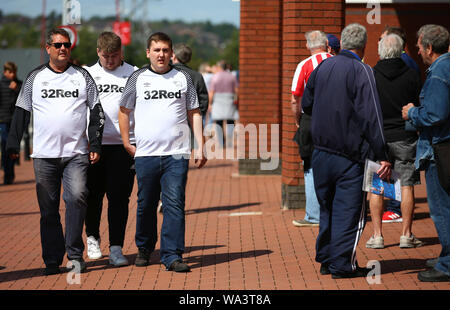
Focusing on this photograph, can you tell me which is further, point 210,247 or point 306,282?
point 210,247

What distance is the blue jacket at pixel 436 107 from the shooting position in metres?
6.41

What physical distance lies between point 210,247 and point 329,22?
3419mm

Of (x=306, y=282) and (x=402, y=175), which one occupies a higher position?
(x=402, y=175)

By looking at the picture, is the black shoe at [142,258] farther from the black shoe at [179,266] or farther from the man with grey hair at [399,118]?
the man with grey hair at [399,118]

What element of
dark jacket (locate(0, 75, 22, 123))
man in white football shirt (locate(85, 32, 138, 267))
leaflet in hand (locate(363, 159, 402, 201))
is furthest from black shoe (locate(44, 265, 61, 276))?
dark jacket (locate(0, 75, 22, 123))

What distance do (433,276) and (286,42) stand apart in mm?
4571

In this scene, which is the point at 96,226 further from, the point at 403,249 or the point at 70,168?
the point at 403,249

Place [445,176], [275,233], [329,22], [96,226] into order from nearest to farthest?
[445,176] → [96,226] → [275,233] → [329,22]

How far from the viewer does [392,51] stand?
321 inches

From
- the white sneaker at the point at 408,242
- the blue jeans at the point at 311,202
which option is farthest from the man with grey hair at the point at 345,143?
the blue jeans at the point at 311,202

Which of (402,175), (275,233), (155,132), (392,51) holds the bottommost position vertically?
(275,233)

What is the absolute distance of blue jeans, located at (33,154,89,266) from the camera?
23.5ft
